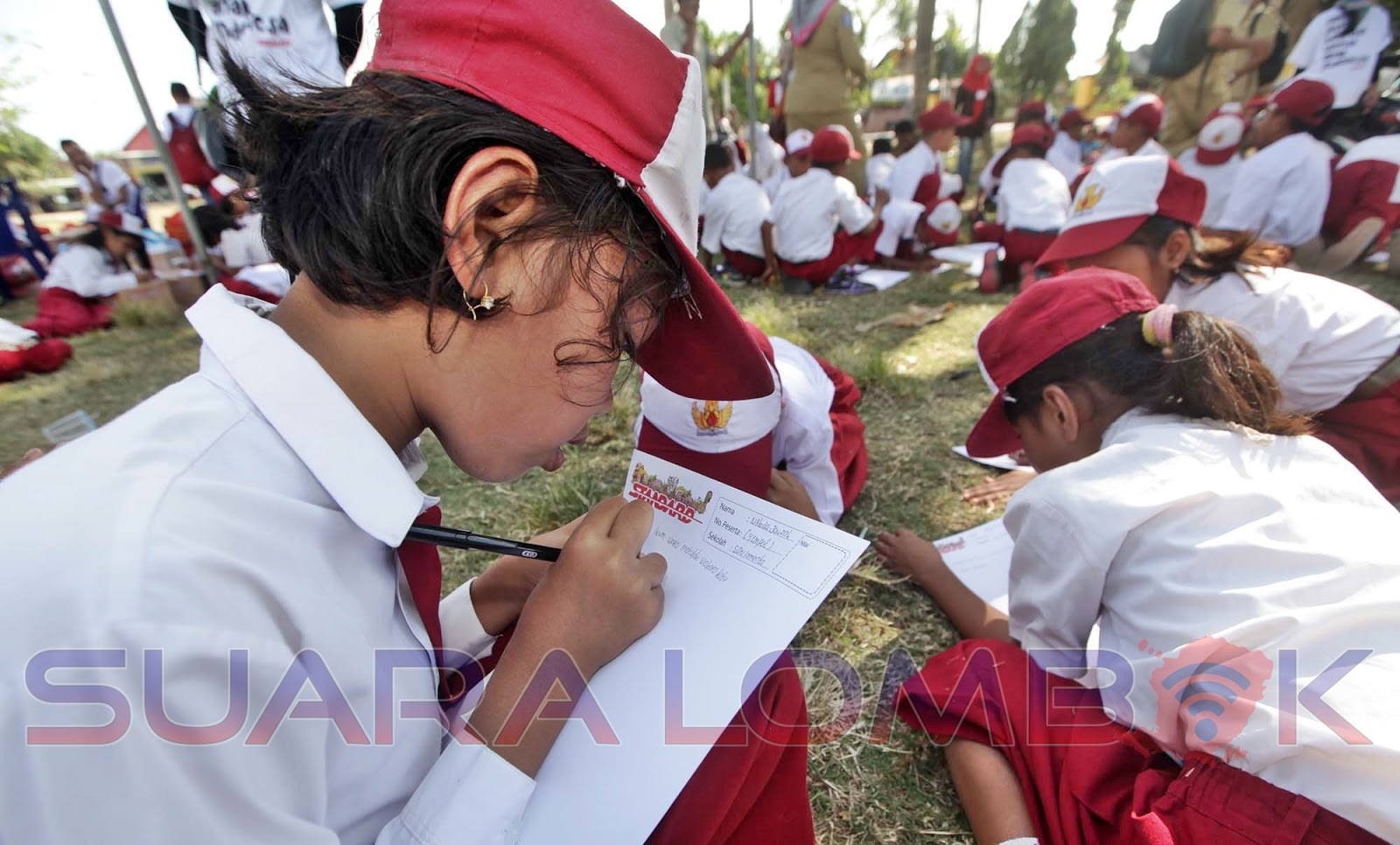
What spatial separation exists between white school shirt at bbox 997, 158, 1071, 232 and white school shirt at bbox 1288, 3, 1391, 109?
2.07 meters

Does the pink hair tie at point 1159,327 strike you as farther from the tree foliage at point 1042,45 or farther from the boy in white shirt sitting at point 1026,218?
the tree foliage at point 1042,45

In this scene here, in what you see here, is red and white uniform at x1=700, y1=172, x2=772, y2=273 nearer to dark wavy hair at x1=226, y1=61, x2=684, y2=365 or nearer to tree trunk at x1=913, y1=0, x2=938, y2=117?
dark wavy hair at x1=226, y1=61, x2=684, y2=365

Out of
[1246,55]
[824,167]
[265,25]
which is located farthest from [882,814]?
[1246,55]

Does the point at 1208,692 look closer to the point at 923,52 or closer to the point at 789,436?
the point at 789,436

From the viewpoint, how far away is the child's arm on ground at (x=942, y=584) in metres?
1.45

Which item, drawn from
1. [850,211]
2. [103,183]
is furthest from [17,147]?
[850,211]

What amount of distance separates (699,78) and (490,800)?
770 millimetres

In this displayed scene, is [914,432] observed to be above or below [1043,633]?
below

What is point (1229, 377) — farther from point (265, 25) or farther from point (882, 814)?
point (265, 25)

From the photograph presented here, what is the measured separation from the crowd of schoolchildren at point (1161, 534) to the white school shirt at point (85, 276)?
5.53 metres

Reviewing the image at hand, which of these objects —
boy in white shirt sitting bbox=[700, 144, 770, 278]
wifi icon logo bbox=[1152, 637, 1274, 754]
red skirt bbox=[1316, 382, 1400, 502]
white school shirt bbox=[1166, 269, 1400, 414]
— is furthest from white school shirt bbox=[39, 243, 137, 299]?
red skirt bbox=[1316, 382, 1400, 502]

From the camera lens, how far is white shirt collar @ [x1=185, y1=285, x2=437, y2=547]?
23.6 inches

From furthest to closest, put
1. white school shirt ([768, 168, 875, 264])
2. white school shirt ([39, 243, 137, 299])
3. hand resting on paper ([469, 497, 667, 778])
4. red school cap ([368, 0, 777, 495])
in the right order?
white school shirt ([39, 243, 137, 299]) → white school shirt ([768, 168, 875, 264]) → hand resting on paper ([469, 497, 667, 778]) → red school cap ([368, 0, 777, 495])

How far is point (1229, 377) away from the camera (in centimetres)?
115
